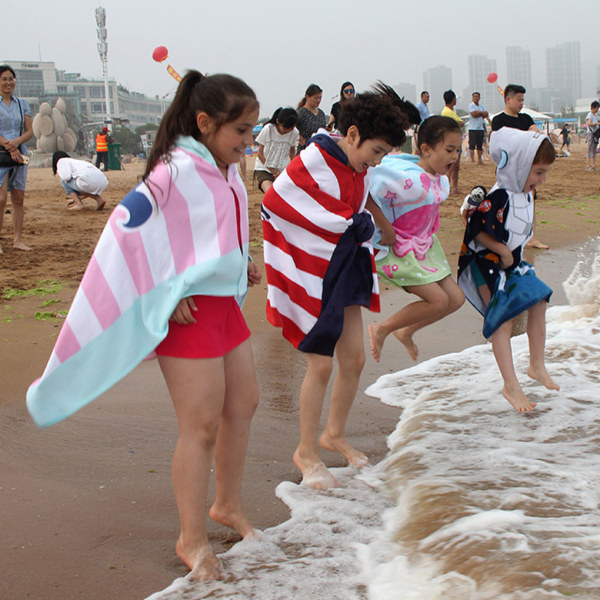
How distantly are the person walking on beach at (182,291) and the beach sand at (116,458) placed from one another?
0.41 feet

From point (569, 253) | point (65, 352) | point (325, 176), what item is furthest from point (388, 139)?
point (569, 253)

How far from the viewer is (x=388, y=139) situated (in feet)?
10.5

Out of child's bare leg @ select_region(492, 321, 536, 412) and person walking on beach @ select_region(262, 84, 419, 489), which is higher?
person walking on beach @ select_region(262, 84, 419, 489)

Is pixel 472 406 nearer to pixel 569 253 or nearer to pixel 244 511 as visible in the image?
pixel 244 511

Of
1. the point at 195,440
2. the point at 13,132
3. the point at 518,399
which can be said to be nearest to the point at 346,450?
the point at 518,399

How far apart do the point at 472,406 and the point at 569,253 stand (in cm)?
459

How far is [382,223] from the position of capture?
12.5 ft

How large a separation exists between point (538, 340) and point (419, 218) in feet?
3.17

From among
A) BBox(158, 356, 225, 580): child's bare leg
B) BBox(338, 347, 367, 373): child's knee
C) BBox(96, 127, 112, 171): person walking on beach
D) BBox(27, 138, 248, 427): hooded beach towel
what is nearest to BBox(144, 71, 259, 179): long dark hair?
BBox(27, 138, 248, 427): hooded beach towel

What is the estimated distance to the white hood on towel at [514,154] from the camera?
397cm

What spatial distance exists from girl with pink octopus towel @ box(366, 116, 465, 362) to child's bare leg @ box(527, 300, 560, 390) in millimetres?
402

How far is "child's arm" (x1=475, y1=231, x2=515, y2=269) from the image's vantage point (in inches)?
158

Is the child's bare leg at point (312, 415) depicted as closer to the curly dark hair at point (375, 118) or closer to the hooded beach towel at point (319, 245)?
the hooded beach towel at point (319, 245)

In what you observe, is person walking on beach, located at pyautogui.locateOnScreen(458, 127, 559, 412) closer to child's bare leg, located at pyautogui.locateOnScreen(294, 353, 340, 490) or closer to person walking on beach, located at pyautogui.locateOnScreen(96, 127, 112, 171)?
child's bare leg, located at pyautogui.locateOnScreen(294, 353, 340, 490)
